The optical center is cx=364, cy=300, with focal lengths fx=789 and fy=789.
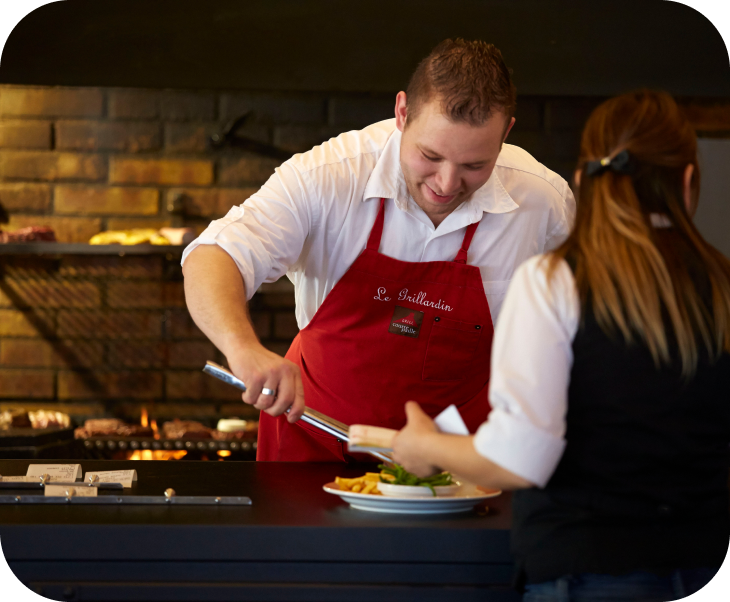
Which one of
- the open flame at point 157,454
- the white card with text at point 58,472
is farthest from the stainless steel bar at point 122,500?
the open flame at point 157,454

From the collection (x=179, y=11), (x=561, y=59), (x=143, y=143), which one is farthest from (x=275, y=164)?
(x=561, y=59)

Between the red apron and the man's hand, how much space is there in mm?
406

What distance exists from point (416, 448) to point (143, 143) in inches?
89.8

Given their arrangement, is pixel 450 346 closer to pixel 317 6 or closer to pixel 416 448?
pixel 416 448

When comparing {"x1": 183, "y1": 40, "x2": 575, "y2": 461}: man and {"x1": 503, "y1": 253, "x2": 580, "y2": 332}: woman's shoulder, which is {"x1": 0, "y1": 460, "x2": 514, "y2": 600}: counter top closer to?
{"x1": 503, "y1": 253, "x2": 580, "y2": 332}: woman's shoulder

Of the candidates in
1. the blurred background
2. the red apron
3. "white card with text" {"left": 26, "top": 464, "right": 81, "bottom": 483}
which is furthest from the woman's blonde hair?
the blurred background

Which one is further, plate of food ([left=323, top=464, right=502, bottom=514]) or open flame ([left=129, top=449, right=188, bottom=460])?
open flame ([left=129, top=449, right=188, bottom=460])

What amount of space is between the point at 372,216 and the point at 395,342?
27 cm

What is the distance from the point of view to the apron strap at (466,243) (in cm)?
161

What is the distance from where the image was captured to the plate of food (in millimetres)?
1030

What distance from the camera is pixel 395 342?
1581mm

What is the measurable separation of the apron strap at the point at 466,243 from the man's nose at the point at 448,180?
185 millimetres

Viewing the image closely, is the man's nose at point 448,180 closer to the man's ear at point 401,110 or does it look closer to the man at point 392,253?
the man at point 392,253

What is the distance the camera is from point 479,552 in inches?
37.0
